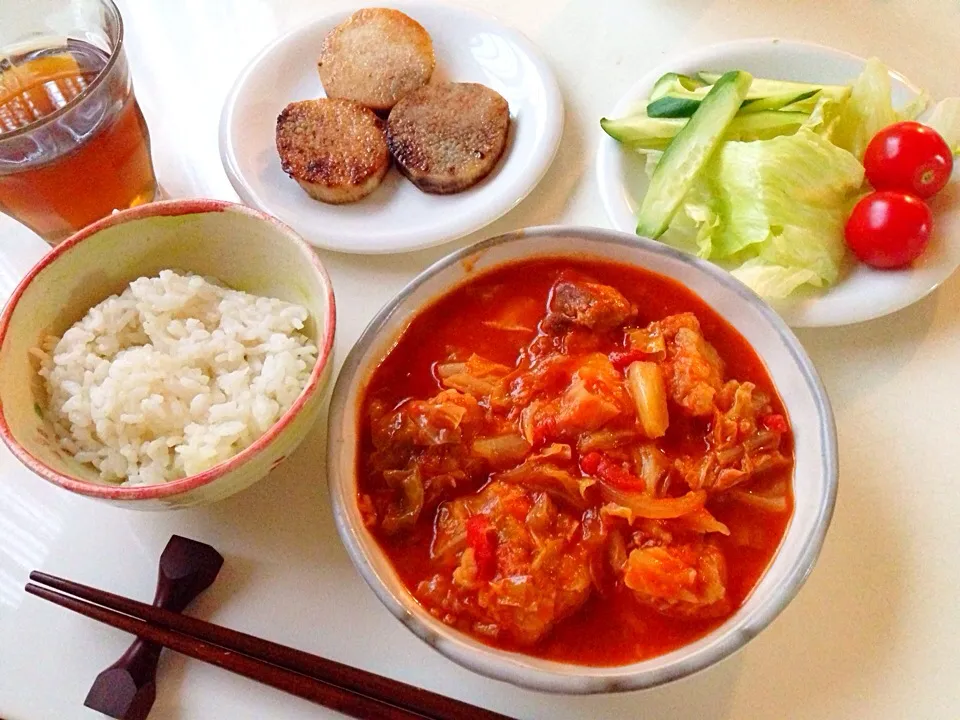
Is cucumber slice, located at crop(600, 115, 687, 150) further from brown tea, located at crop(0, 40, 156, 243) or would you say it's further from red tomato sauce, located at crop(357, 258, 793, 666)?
brown tea, located at crop(0, 40, 156, 243)

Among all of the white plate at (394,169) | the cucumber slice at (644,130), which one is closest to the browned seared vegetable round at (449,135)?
the white plate at (394,169)

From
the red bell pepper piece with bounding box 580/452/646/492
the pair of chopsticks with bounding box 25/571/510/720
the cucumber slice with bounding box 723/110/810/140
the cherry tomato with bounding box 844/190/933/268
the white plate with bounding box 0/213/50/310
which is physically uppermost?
the cucumber slice with bounding box 723/110/810/140

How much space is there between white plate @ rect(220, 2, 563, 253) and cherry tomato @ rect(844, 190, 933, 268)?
88 centimetres

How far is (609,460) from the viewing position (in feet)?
5.62

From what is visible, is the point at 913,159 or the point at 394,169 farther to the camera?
the point at 394,169

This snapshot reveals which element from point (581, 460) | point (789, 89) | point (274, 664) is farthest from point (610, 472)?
point (789, 89)

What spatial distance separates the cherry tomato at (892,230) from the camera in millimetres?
1997

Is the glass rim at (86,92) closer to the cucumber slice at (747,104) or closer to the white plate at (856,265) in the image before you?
the white plate at (856,265)

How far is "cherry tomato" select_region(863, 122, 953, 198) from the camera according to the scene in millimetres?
2104

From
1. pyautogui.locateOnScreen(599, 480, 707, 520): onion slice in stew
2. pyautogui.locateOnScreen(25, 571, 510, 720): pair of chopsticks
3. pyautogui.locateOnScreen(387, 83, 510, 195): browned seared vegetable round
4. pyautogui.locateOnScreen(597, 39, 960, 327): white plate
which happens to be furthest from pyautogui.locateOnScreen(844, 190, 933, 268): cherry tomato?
pyautogui.locateOnScreen(25, 571, 510, 720): pair of chopsticks

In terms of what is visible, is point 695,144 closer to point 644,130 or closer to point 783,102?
point 644,130

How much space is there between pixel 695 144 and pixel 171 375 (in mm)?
1487

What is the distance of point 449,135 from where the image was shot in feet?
7.73

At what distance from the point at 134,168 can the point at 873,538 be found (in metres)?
2.10
